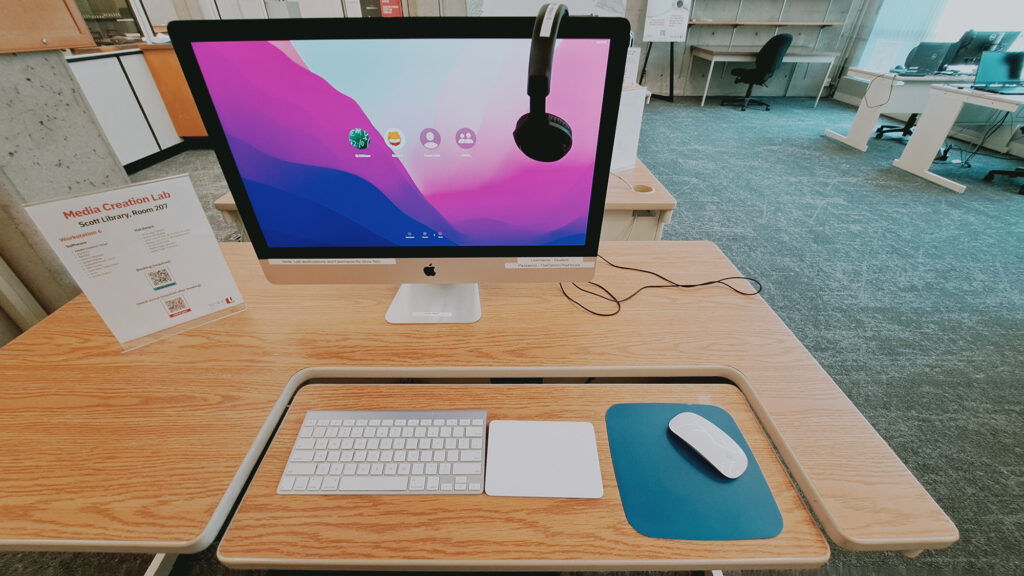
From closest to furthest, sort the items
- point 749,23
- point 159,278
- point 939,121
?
point 159,278
point 939,121
point 749,23

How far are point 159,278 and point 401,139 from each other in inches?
21.9

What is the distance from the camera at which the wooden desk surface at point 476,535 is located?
525 millimetres

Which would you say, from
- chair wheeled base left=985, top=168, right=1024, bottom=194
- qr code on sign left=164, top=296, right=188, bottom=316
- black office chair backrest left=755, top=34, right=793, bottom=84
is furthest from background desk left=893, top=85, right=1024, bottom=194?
qr code on sign left=164, top=296, right=188, bottom=316

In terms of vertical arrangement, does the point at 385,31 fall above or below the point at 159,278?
above

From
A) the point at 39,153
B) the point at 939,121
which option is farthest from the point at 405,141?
the point at 939,121

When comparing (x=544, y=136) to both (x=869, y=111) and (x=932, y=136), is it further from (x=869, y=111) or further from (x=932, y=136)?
(x=869, y=111)

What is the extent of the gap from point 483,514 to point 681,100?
738cm

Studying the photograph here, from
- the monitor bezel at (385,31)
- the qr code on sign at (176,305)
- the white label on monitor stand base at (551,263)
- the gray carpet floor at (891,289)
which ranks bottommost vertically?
the gray carpet floor at (891,289)

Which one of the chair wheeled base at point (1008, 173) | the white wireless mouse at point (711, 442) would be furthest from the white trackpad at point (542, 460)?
the chair wheeled base at point (1008, 173)

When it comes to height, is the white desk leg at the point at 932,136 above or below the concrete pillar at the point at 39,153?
below

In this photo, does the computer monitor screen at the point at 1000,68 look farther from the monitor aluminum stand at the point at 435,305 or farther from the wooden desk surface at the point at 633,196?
the monitor aluminum stand at the point at 435,305

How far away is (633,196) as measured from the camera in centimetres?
154

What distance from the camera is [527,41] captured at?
0.62m

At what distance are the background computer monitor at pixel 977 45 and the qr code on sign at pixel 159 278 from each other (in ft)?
19.3
